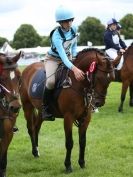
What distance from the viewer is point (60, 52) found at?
7.17 metres

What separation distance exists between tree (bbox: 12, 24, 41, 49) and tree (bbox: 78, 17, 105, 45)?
13308mm

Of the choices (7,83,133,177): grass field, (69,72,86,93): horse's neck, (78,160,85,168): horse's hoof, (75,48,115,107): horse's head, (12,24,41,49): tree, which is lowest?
(12,24,41,49): tree

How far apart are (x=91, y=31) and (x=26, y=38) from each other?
18494 millimetres

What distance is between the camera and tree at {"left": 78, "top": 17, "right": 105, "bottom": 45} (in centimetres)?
8406

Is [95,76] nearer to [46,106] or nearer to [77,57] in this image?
[77,57]

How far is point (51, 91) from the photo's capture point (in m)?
7.76

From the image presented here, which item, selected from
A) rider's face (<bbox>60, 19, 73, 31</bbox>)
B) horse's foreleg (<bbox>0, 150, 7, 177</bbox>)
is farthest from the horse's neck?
horse's foreleg (<bbox>0, 150, 7, 177</bbox>)

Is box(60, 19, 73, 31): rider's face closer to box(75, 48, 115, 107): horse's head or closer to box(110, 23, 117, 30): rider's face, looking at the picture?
box(75, 48, 115, 107): horse's head

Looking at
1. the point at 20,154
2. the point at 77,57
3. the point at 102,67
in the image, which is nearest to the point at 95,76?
the point at 102,67

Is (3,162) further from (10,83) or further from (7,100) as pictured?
(10,83)

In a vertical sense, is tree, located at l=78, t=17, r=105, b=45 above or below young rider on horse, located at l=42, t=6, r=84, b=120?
below

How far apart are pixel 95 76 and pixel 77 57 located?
0.69 m

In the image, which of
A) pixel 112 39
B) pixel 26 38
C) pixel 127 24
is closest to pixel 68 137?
pixel 112 39

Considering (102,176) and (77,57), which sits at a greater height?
(77,57)
